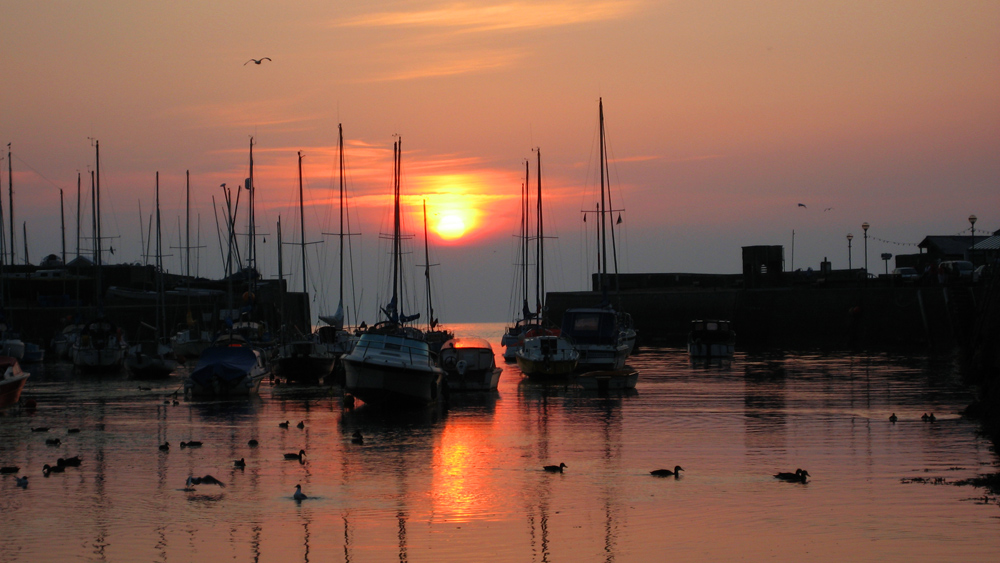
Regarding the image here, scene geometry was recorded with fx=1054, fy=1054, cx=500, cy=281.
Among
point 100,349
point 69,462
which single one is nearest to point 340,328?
point 100,349

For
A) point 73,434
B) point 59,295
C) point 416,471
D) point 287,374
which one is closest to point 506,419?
point 416,471

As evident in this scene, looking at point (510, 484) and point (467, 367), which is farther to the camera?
point (467, 367)

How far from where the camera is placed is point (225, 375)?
3866cm

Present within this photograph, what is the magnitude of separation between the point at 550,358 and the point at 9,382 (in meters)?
20.8

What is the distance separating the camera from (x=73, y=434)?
90.8 ft

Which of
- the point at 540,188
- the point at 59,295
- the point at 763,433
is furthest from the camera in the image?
the point at 59,295

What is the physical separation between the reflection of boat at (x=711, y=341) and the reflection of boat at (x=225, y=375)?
30258 millimetres

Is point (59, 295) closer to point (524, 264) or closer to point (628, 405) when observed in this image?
point (524, 264)

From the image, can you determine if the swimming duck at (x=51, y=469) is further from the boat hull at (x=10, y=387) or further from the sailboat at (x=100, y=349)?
the sailboat at (x=100, y=349)

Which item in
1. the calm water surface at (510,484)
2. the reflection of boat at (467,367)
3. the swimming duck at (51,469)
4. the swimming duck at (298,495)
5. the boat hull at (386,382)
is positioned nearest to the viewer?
the calm water surface at (510,484)

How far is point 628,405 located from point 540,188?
35134 millimetres

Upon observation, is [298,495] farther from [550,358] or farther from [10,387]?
[550,358]

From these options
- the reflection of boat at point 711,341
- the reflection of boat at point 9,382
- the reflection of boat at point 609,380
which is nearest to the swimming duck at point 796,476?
the reflection of boat at point 609,380

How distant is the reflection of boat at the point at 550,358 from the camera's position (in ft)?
145
